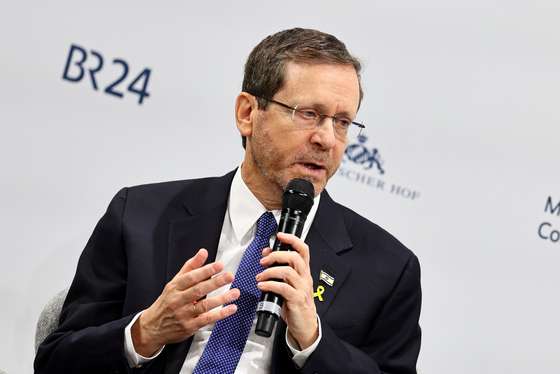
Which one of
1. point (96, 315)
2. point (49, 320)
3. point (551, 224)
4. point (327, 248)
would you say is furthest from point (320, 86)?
point (551, 224)

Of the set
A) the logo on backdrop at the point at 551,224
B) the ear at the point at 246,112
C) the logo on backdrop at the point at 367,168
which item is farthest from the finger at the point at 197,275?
the logo on backdrop at the point at 551,224

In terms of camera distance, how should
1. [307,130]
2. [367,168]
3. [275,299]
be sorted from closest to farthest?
[275,299] < [307,130] < [367,168]

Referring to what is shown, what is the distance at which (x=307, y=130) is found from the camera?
2365mm

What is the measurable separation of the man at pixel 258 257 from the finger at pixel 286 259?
0.71 feet

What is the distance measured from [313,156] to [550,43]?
6.08 ft

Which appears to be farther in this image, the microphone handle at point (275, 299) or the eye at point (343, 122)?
the eye at point (343, 122)

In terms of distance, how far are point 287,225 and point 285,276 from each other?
0.46 feet

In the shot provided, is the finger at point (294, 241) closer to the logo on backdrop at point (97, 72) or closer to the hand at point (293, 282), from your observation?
the hand at point (293, 282)

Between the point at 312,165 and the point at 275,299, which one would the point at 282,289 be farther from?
the point at 312,165

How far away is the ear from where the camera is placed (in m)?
2.56

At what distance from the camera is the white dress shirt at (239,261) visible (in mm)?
2207

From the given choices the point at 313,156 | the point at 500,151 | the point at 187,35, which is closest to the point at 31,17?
the point at 187,35

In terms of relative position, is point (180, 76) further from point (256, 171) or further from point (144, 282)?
point (144, 282)

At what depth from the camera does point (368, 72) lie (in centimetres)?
355
